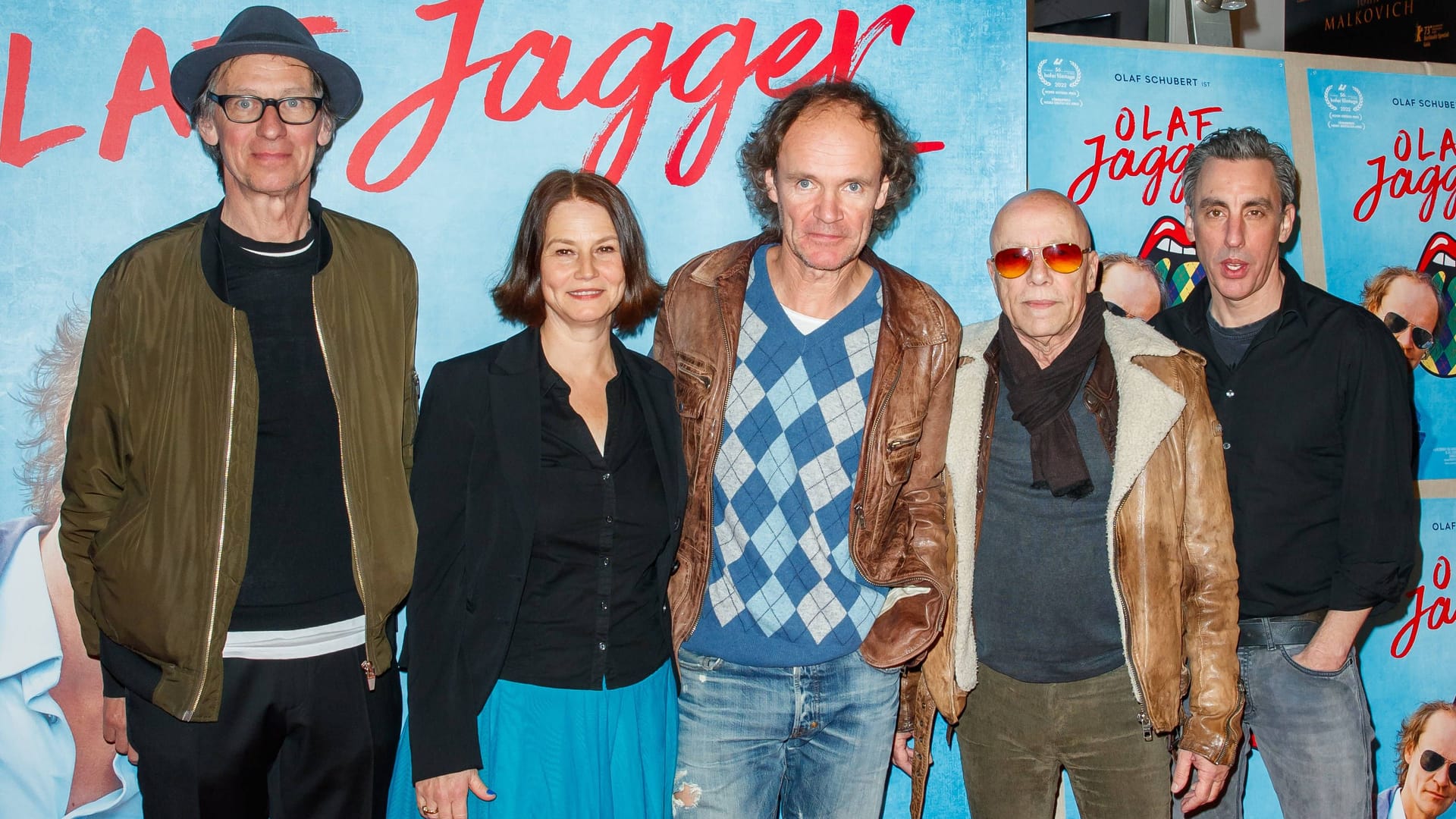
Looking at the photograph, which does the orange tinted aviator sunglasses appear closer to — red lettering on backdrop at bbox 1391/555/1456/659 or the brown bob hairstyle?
the brown bob hairstyle

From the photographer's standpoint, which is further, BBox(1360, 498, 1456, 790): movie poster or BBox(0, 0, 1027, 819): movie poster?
BBox(1360, 498, 1456, 790): movie poster

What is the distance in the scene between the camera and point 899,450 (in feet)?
8.16

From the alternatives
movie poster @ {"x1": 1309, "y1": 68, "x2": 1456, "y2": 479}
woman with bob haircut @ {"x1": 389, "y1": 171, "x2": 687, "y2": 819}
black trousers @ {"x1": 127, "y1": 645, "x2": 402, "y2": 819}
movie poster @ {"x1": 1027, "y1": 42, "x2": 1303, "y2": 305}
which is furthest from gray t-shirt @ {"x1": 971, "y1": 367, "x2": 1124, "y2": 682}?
movie poster @ {"x1": 1309, "y1": 68, "x2": 1456, "y2": 479}

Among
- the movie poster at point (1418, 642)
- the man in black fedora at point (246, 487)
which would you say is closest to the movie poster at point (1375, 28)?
the movie poster at point (1418, 642)

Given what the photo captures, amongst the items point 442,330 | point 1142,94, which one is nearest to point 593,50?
point 442,330

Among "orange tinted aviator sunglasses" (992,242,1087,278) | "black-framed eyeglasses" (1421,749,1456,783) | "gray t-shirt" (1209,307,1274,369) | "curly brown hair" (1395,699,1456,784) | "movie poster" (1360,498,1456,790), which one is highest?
"orange tinted aviator sunglasses" (992,242,1087,278)

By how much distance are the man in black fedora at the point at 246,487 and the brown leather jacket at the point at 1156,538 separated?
1388 millimetres

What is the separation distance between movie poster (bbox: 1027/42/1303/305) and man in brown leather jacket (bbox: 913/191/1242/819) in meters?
1.18

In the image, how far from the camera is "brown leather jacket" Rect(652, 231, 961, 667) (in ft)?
8.00

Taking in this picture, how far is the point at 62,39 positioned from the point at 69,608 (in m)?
1.61

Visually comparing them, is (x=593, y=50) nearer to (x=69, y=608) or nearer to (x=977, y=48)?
(x=977, y=48)

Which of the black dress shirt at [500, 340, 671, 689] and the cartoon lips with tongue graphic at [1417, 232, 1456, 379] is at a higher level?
the cartoon lips with tongue graphic at [1417, 232, 1456, 379]

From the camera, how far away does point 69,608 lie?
2.91m

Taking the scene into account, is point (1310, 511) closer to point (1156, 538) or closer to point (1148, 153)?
point (1156, 538)
